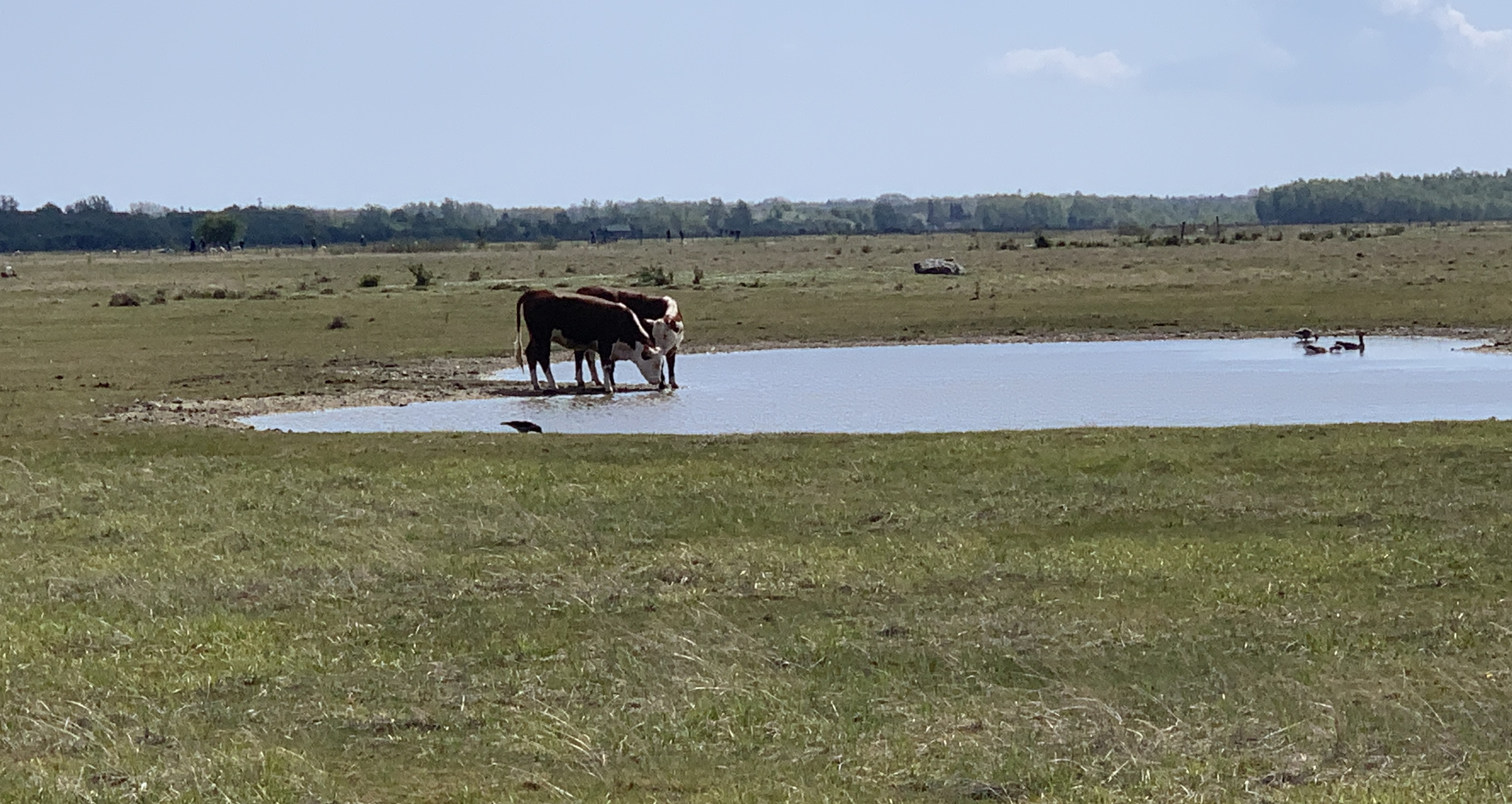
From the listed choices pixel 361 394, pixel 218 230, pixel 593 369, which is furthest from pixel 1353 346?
pixel 218 230

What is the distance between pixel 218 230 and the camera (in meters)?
158

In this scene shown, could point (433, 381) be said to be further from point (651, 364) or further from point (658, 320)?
point (658, 320)

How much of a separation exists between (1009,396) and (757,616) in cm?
1578

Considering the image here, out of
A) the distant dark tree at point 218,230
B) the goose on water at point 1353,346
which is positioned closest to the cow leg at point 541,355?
the goose on water at point 1353,346

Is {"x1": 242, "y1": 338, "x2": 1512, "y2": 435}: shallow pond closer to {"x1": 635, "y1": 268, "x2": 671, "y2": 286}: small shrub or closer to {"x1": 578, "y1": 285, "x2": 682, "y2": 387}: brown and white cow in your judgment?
{"x1": 578, "y1": 285, "x2": 682, "y2": 387}: brown and white cow

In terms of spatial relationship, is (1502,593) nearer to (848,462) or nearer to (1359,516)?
(1359,516)

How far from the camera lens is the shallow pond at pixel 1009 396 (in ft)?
77.8

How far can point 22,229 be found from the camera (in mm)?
189750

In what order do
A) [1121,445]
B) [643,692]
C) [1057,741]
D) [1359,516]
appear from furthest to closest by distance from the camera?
[1121,445], [1359,516], [643,692], [1057,741]

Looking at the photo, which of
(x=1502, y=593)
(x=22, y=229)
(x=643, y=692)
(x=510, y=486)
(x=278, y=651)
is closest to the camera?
(x=643, y=692)

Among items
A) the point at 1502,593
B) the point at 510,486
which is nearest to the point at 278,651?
the point at 510,486

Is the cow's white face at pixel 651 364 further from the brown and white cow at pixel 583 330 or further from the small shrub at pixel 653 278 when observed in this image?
the small shrub at pixel 653 278

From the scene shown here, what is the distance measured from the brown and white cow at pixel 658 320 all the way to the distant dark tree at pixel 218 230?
12934 cm

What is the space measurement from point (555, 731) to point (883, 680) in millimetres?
2026
